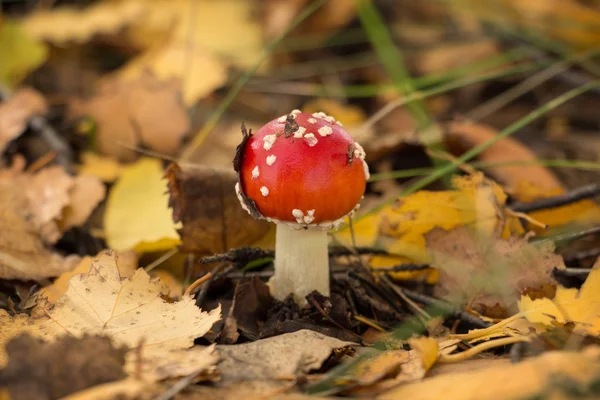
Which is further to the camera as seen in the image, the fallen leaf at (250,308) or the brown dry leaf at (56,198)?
the brown dry leaf at (56,198)

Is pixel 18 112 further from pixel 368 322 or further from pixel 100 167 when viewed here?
pixel 368 322

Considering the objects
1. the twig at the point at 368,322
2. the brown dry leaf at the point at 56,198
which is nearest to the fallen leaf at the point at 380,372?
the twig at the point at 368,322

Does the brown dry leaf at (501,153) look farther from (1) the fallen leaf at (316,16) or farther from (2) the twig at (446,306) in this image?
(1) the fallen leaf at (316,16)

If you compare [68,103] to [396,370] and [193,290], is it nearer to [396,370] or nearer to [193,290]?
[193,290]

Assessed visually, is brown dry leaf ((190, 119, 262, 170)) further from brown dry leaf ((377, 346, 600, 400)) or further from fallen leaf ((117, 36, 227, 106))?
brown dry leaf ((377, 346, 600, 400))

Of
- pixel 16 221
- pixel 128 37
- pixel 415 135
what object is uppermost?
pixel 128 37

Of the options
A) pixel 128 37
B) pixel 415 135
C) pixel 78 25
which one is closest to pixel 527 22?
pixel 415 135

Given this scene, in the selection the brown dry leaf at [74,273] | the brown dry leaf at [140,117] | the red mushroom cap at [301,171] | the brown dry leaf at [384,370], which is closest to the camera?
the brown dry leaf at [384,370]
